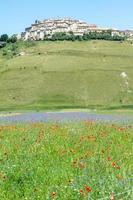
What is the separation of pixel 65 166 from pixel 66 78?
354 feet

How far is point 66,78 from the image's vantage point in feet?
403

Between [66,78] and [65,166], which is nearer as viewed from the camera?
[65,166]

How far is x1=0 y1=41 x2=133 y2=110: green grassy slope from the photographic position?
105 m

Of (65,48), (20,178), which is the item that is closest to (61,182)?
(20,178)

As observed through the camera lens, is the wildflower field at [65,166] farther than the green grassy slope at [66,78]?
No

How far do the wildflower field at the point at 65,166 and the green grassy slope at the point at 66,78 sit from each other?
71.0 metres

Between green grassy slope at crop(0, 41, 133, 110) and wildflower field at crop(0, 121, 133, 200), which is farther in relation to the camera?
green grassy slope at crop(0, 41, 133, 110)

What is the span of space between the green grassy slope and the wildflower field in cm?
7102

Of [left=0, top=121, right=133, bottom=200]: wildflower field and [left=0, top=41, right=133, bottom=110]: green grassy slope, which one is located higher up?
[left=0, top=121, right=133, bottom=200]: wildflower field

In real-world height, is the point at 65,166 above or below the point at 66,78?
above

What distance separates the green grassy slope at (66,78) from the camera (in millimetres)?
105312

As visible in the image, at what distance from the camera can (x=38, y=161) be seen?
51.5 ft

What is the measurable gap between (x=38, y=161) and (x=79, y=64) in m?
121

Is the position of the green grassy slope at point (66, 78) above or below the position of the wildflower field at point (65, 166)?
below
